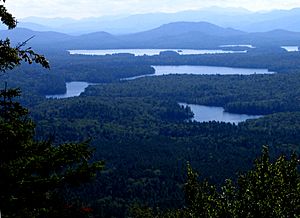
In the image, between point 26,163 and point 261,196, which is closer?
point 26,163

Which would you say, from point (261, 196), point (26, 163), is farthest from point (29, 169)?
point (261, 196)

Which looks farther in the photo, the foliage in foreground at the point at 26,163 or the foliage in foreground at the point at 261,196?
the foliage in foreground at the point at 261,196

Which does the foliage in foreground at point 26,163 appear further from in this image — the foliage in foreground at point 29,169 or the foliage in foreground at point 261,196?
the foliage in foreground at point 261,196

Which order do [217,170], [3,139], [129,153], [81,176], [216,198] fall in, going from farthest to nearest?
[129,153], [217,170], [216,198], [81,176], [3,139]

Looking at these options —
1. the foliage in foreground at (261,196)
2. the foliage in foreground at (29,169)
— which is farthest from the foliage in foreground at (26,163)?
the foliage in foreground at (261,196)

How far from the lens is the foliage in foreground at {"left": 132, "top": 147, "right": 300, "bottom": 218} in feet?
47.6

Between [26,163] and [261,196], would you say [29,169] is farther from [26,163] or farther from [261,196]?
[261,196]

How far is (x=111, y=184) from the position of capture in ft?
422

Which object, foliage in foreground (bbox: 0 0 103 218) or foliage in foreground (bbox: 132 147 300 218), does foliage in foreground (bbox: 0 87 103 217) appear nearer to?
foliage in foreground (bbox: 0 0 103 218)

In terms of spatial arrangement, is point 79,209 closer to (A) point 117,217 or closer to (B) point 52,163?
(B) point 52,163

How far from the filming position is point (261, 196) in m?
14.9

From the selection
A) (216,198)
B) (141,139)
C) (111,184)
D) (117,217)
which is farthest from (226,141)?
(216,198)

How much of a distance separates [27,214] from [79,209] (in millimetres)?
1871

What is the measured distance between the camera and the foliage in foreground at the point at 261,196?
14.5 metres
